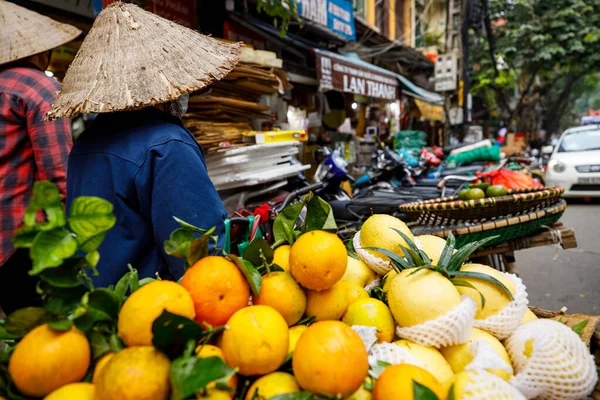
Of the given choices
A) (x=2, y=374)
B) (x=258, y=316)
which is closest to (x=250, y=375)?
(x=258, y=316)

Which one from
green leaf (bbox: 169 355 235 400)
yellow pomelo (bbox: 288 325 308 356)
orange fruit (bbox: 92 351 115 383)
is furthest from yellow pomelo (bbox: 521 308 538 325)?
orange fruit (bbox: 92 351 115 383)

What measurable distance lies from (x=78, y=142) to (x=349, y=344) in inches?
51.6

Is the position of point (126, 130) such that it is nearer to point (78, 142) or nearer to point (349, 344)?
point (78, 142)

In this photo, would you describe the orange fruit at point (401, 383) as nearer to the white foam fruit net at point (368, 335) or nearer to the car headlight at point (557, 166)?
the white foam fruit net at point (368, 335)

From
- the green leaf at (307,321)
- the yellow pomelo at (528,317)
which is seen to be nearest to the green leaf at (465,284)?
the yellow pomelo at (528,317)

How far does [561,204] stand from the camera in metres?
2.70

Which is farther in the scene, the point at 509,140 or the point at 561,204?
the point at 509,140

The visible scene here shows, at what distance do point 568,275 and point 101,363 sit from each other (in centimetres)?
553

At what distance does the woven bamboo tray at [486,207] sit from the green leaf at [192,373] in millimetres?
2143

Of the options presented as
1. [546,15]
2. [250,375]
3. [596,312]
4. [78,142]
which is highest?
[546,15]

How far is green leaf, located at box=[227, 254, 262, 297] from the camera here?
3.35ft

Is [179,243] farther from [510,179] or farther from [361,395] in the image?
[510,179]

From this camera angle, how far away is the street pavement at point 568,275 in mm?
4059

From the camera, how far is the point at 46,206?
0.83 meters
